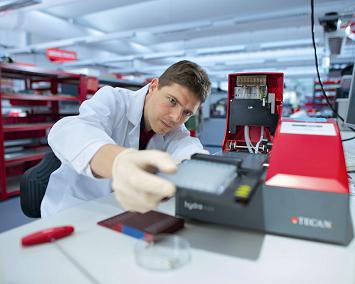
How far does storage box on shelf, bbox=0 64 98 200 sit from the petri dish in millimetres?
2735

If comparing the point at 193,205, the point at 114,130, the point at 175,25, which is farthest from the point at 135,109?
the point at 175,25

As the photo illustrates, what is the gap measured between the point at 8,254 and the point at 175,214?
298 mm

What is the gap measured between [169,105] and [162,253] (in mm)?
612

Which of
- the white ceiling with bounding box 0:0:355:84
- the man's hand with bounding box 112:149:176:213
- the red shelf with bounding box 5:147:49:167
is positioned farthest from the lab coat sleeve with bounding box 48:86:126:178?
the white ceiling with bounding box 0:0:355:84

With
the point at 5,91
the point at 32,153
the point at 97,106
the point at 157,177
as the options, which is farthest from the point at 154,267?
the point at 32,153

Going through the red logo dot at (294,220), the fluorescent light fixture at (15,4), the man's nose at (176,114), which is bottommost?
the red logo dot at (294,220)

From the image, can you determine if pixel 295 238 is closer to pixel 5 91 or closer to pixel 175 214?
pixel 175 214

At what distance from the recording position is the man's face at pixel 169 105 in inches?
37.4

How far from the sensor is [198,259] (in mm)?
440

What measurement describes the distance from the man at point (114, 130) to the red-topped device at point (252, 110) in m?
0.13

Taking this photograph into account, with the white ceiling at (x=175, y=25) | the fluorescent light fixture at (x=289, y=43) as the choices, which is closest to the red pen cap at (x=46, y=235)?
the white ceiling at (x=175, y=25)

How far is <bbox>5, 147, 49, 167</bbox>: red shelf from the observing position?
282 cm

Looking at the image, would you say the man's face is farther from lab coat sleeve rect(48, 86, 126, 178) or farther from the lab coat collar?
lab coat sleeve rect(48, 86, 126, 178)

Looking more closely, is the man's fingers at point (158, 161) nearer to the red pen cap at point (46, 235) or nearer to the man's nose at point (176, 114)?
the red pen cap at point (46, 235)
